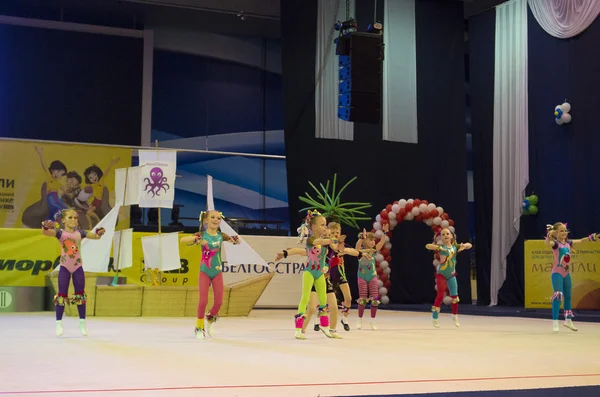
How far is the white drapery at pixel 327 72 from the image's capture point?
1789 centimetres

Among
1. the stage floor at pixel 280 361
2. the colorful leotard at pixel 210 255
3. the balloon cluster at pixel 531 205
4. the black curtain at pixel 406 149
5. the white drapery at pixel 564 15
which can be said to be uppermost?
the white drapery at pixel 564 15

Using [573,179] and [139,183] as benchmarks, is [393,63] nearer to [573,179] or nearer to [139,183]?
[573,179]

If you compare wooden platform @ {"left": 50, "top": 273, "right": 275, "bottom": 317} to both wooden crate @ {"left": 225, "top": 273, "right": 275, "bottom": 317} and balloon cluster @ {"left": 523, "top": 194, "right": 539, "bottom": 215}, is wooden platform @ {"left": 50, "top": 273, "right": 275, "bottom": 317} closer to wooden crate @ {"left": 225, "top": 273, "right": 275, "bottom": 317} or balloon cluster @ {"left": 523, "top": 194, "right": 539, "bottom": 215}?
wooden crate @ {"left": 225, "top": 273, "right": 275, "bottom": 317}

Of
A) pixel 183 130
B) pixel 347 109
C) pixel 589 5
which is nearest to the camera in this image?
pixel 347 109

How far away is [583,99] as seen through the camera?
16.3m

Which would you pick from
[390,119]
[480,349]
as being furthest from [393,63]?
[480,349]

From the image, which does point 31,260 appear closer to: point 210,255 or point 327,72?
point 210,255

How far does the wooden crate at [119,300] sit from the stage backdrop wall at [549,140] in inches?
355

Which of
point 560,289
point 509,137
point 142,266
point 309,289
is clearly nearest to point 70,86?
point 142,266

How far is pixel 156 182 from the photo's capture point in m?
13.7

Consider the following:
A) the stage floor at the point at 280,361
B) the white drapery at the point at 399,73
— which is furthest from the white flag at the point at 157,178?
the white drapery at the point at 399,73

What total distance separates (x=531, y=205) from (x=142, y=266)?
863 centimetres

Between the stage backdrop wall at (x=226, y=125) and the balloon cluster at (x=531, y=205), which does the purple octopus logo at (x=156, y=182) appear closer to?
the stage backdrop wall at (x=226, y=125)

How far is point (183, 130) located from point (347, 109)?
1007 centimetres
